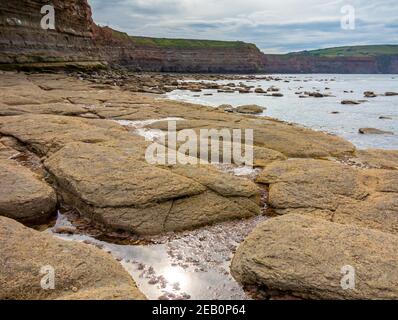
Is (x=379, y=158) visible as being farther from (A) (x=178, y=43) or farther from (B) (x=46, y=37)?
(A) (x=178, y=43)

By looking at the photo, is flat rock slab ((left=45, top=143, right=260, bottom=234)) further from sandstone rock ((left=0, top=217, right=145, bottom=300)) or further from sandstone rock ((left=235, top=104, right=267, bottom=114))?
sandstone rock ((left=235, top=104, right=267, bottom=114))

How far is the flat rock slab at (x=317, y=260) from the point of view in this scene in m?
4.27

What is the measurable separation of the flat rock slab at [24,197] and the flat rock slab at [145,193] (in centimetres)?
44

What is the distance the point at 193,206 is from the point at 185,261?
4.74 ft

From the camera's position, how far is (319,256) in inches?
182

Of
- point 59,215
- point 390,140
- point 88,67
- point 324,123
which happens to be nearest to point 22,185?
point 59,215

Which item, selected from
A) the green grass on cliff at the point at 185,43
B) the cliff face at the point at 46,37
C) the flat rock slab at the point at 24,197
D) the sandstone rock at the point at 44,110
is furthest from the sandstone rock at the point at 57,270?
the green grass on cliff at the point at 185,43

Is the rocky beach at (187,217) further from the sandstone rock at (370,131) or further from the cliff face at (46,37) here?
the cliff face at (46,37)

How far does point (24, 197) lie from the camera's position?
20.2ft

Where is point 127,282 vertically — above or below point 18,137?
below

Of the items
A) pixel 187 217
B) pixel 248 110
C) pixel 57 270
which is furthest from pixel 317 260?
pixel 248 110

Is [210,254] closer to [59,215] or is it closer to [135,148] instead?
[59,215]

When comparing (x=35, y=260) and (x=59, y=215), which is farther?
(x=59, y=215)

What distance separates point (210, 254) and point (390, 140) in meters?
14.4
